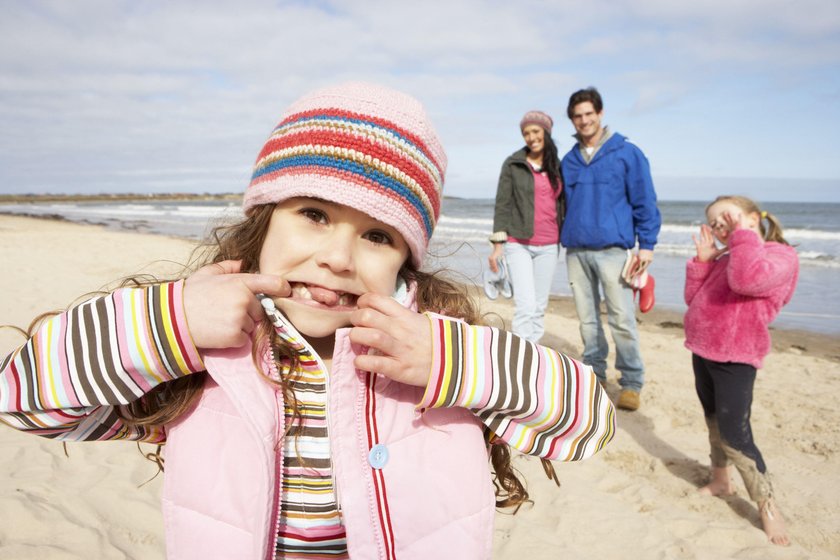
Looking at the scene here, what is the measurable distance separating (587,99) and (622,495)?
10.00 feet

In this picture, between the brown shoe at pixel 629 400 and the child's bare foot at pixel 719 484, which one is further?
the brown shoe at pixel 629 400

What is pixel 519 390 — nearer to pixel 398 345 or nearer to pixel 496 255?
pixel 398 345

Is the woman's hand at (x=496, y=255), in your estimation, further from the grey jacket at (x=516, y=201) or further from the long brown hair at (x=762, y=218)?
the long brown hair at (x=762, y=218)

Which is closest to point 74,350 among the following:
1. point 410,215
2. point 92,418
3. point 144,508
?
point 92,418

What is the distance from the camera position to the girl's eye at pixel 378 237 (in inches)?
58.8

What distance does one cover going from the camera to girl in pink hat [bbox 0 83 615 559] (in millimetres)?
1174

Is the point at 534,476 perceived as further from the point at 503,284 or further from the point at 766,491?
the point at 503,284

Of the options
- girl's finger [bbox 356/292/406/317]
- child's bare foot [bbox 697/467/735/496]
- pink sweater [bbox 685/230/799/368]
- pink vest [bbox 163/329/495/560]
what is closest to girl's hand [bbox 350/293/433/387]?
girl's finger [bbox 356/292/406/317]

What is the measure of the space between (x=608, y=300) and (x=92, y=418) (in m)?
4.19

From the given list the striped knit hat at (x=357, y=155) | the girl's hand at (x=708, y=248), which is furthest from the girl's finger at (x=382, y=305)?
the girl's hand at (x=708, y=248)

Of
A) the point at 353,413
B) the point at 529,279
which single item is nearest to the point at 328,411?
the point at 353,413

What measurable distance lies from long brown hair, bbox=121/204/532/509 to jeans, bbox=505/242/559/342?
133 inches

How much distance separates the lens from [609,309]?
15.9 feet

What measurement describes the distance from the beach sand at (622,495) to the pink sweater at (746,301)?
0.97 m
